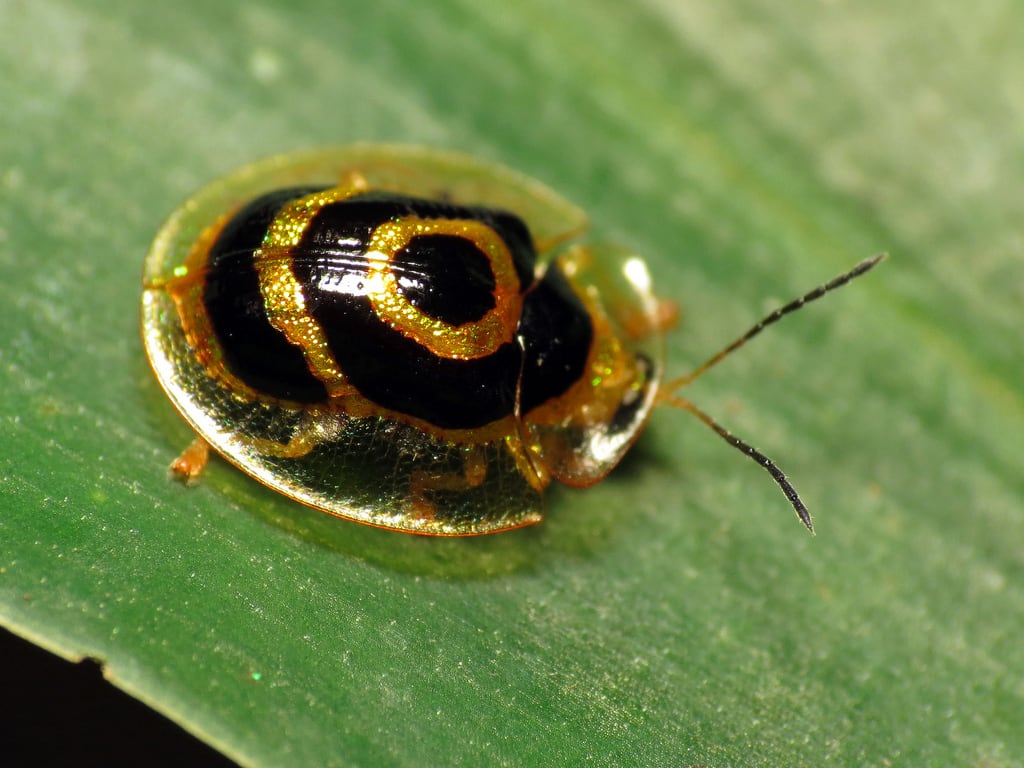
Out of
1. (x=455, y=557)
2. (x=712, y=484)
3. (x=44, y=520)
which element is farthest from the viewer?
(x=712, y=484)

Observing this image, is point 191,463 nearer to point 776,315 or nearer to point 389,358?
point 389,358

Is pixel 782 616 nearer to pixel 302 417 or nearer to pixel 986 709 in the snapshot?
pixel 986 709

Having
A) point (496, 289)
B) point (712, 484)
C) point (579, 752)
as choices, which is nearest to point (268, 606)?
point (579, 752)

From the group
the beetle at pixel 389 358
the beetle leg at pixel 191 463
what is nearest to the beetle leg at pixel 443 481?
the beetle at pixel 389 358

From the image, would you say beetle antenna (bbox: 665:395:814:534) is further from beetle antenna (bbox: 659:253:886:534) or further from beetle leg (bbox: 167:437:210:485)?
beetle leg (bbox: 167:437:210:485)

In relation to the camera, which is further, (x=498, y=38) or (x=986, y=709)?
(x=498, y=38)

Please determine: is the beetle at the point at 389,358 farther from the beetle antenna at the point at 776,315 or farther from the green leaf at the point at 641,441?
the green leaf at the point at 641,441

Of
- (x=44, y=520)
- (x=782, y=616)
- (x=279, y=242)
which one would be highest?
(x=279, y=242)

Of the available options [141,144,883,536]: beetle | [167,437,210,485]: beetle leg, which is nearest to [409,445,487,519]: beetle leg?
[141,144,883,536]: beetle
